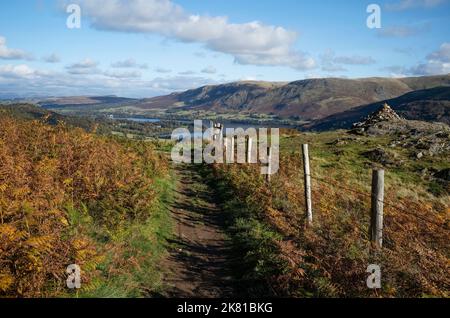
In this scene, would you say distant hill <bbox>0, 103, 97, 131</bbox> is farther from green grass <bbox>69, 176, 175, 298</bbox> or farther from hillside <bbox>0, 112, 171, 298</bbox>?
green grass <bbox>69, 176, 175, 298</bbox>

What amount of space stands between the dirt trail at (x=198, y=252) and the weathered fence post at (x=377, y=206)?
3.54m

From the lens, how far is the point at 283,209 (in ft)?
44.7

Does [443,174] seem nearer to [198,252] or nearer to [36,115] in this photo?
[198,252]

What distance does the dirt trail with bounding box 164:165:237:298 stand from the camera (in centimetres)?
894

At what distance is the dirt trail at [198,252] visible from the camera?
8.94m

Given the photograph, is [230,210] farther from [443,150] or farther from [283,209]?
[443,150]

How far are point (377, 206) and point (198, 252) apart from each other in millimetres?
5189

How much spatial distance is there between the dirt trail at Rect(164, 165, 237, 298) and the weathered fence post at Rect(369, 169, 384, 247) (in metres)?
3.54

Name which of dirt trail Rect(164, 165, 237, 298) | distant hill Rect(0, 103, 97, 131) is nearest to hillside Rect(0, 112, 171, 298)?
dirt trail Rect(164, 165, 237, 298)

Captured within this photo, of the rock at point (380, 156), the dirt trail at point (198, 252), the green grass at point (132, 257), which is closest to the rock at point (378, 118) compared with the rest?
the rock at point (380, 156)

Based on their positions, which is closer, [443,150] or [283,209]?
[283,209]

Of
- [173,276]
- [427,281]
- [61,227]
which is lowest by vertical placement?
[173,276]
